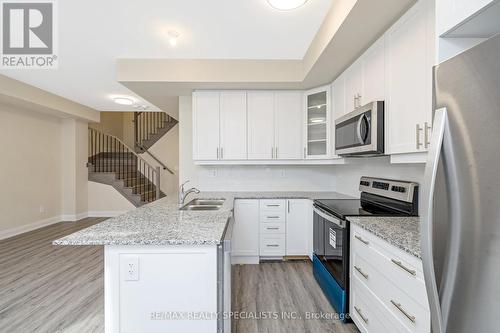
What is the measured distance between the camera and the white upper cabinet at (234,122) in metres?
3.45

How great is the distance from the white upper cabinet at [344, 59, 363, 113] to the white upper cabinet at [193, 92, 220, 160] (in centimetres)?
164

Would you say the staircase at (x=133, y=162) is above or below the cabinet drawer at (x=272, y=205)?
above

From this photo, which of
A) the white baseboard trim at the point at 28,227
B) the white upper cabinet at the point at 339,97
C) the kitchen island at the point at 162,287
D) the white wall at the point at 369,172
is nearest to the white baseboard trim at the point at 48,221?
the white baseboard trim at the point at 28,227

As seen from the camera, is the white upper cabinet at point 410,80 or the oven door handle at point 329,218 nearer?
the white upper cabinet at point 410,80

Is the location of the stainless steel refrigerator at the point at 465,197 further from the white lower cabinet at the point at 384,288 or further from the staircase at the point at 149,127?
the staircase at the point at 149,127

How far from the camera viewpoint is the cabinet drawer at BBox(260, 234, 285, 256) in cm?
332

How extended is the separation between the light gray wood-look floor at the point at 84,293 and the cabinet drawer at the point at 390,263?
28.8 inches

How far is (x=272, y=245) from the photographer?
10.9 feet

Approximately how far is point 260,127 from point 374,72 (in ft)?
5.26

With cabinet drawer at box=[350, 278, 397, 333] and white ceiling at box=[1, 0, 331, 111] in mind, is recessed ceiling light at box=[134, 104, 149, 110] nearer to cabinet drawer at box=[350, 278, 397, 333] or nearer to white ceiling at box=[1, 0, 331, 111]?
white ceiling at box=[1, 0, 331, 111]

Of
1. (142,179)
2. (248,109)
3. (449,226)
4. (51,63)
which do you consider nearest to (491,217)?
(449,226)

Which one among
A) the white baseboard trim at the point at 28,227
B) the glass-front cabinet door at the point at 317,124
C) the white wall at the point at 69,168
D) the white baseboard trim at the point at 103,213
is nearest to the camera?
the glass-front cabinet door at the point at 317,124

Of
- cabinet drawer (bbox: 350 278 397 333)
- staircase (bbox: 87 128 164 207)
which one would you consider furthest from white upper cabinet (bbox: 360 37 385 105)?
staircase (bbox: 87 128 164 207)

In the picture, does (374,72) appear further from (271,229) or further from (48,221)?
(48,221)
